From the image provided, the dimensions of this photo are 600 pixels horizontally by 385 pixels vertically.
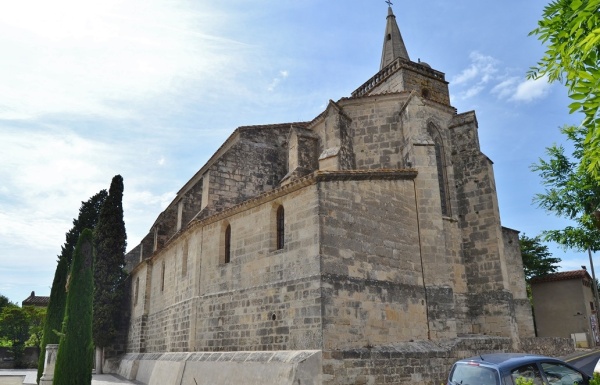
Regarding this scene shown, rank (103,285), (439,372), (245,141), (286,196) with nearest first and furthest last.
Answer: (439,372) → (286,196) → (245,141) → (103,285)

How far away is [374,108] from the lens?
16047 millimetres

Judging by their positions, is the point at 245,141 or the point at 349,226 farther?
the point at 245,141

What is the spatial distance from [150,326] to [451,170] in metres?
14.5

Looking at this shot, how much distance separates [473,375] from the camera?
657cm

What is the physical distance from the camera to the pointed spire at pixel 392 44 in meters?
24.2

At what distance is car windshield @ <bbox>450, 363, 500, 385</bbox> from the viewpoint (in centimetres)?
624

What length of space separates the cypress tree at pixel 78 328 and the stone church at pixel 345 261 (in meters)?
2.76

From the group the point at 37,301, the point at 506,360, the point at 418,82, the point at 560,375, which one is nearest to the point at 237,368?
the point at 506,360

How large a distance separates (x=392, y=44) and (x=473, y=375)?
2127 centimetres

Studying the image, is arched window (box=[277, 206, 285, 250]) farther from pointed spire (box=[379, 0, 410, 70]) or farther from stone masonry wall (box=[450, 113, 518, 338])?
pointed spire (box=[379, 0, 410, 70])

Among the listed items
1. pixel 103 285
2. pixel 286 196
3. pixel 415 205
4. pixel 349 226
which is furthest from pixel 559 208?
pixel 103 285

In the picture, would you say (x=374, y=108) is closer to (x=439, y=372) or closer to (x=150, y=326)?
(x=439, y=372)

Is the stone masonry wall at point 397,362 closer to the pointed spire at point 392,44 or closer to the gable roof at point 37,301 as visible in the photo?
the pointed spire at point 392,44

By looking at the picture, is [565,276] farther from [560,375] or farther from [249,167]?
[560,375]
